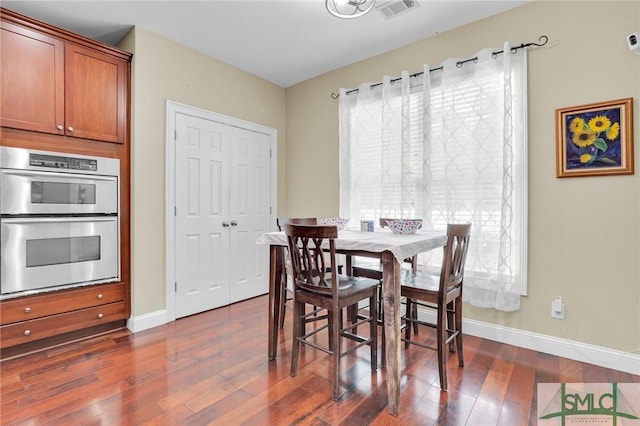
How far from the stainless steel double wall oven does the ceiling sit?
1.18 metres

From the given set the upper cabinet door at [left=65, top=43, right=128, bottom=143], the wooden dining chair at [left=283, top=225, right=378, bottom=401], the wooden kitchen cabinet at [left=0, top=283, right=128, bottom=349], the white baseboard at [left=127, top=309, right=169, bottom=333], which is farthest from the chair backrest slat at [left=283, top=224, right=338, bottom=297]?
the upper cabinet door at [left=65, top=43, right=128, bottom=143]

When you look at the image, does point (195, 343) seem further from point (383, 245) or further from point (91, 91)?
point (91, 91)

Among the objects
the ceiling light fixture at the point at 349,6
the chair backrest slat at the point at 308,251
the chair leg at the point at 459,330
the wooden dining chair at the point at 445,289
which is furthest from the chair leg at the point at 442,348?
the ceiling light fixture at the point at 349,6

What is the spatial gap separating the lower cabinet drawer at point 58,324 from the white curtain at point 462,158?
2.45m

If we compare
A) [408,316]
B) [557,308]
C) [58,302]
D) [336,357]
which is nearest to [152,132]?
[58,302]

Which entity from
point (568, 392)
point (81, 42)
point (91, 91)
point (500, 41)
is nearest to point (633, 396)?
point (568, 392)

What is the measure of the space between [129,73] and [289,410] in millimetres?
2982

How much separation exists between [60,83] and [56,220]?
3.48 feet

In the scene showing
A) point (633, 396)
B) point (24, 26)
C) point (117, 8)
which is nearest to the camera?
point (633, 396)

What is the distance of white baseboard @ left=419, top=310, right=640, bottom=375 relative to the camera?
6.81 ft

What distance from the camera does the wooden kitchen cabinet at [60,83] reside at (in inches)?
89.0

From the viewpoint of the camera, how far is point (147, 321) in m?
2.83

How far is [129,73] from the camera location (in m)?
2.83

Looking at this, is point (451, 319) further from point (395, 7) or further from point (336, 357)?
point (395, 7)
